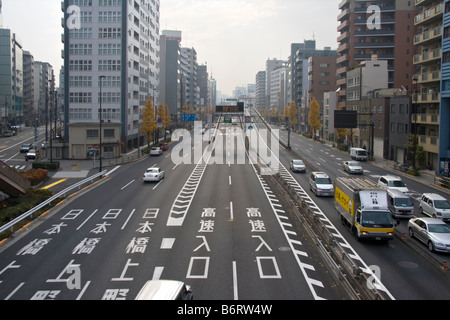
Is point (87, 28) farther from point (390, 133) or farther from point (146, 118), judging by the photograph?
point (390, 133)

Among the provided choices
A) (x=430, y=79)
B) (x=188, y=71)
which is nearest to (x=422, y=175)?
(x=430, y=79)

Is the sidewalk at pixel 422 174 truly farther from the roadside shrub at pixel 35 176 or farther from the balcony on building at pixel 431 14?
the roadside shrub at pixel 35 176

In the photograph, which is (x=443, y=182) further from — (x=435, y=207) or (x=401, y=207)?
(x=401, y=207)

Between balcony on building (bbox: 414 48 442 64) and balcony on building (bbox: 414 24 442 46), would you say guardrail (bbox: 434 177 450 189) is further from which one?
balcony on building (bbox: 414 24 442 46)

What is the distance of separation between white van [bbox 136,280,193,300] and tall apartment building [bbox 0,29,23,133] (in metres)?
112

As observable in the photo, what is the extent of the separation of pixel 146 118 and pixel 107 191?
38414 mm

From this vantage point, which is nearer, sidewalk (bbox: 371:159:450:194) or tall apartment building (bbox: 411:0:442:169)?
sidewalk (bbox: 371:159:450:194)

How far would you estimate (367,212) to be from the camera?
22172 mm

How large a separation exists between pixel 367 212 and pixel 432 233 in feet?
11.0

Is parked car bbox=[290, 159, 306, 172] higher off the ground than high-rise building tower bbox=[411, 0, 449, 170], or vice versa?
high-rise building tower bbox=[411, 0, 449, 170]

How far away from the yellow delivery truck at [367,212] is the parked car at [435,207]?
5944mm

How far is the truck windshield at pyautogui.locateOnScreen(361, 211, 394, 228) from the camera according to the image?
21797mm

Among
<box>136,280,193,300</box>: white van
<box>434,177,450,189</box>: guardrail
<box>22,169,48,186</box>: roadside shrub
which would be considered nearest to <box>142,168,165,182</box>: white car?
<box>22,169,48,186</box>: roadside shrub
